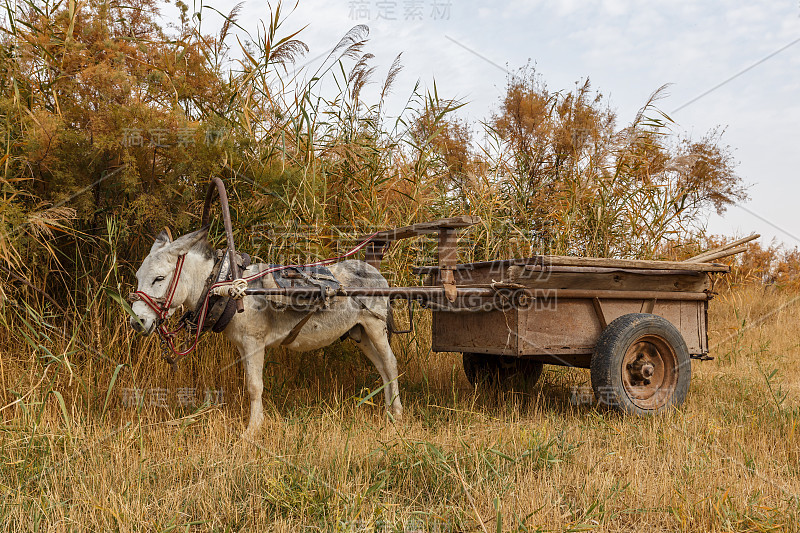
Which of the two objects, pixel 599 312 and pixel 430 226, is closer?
pixel 430 226

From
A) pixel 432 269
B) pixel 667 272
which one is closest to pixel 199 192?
pixel 432 269

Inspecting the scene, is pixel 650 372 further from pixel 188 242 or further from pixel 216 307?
pixel 188 242

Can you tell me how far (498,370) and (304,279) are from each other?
221 centimetres

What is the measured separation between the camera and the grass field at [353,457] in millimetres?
2781

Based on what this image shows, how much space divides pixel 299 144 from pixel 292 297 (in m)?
1.56

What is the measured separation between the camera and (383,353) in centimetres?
468

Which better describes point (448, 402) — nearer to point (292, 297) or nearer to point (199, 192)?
point (292, 297)

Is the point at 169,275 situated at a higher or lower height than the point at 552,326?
higher

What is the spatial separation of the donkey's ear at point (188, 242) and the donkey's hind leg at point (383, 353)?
4.44ft

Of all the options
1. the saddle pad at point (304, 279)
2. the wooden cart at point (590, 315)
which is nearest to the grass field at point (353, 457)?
the wooden cart at point (590, 315)

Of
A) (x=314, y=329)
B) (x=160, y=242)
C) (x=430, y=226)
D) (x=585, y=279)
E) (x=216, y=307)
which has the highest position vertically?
(x=430, y=226)

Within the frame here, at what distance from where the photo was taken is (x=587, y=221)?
21.8 feet

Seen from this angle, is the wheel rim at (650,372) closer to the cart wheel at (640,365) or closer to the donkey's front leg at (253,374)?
the cart wheel at (640,365)

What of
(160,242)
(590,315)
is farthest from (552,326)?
(160,242)
